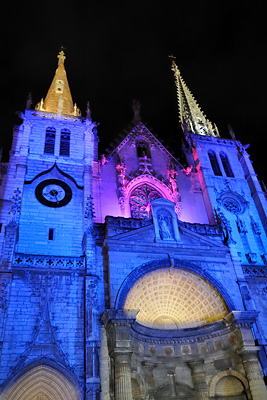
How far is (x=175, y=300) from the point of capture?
19531 mm

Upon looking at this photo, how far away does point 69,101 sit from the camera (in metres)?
30.0

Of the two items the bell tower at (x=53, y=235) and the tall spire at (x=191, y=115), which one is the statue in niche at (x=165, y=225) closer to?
the bell tower at (x=53, y=235)

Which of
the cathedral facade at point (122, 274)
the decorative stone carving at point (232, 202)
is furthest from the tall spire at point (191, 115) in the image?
the decorative stone carving at point (232, 202)

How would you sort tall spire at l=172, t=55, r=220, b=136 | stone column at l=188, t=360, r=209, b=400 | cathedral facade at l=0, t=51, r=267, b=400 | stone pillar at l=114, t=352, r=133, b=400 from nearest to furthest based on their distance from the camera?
stone pillar at l=114, t=352, r=133, b=400 → cathedral facade at l=0, t=51, r=267, b=400 → stone column at l=188, t=360, r=209, b=400 → tall spire at l=172, t=55, r=220, b=136

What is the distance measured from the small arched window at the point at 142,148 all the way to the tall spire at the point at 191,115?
4.40 metres

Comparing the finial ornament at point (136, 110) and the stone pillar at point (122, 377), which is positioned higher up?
the finial ornament at point (136, 110)

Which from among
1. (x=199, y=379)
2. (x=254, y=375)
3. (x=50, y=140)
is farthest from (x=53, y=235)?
(x=254, y=375)

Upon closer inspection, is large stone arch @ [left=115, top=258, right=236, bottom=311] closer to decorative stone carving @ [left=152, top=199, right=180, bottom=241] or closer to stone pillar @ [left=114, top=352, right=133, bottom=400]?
decorative stone carving @ [left=152, top=199, right=180, bottom=241]

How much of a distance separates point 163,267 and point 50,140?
1172cm

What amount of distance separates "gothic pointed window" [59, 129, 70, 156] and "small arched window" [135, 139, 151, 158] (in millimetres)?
5213

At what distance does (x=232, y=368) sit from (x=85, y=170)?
1363 centimetres

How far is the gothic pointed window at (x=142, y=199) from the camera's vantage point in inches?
881

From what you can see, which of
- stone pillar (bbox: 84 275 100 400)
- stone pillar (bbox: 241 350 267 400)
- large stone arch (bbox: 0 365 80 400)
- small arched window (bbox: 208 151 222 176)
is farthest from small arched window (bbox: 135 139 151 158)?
large stone arch (bbox: 0 365 80 400)

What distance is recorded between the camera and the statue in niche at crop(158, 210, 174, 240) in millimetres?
19344
